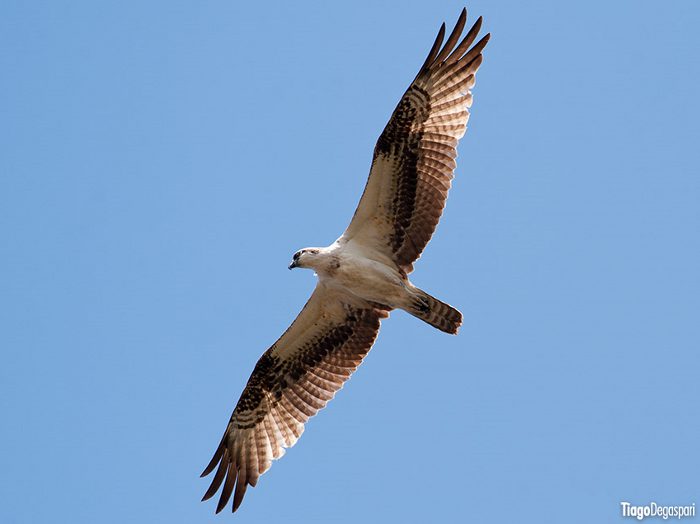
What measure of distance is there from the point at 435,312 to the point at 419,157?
189 centimetres

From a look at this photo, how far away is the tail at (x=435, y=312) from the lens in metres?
10.2

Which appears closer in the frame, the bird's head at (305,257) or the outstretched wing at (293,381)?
the bird's head at (305,257)

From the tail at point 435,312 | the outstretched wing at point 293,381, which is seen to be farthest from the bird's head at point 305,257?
the tail at point 435,312

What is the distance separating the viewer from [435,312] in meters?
10.3

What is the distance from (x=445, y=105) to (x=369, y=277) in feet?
7.61

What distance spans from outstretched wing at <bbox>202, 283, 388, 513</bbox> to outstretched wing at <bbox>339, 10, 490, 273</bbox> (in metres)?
0.96

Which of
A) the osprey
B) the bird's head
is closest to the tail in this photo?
the osprey

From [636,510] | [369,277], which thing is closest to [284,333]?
[369,277]

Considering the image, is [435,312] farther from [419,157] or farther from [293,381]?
[293,381]

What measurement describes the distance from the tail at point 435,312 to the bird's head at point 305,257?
1.30 metres

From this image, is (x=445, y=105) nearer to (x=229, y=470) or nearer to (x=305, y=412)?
(x=305, y=412)

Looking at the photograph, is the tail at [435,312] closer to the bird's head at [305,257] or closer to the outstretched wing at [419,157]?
the outstretched wing at [419,157]

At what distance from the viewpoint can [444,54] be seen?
10570 millimetres

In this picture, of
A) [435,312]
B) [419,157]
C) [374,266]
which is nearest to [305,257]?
[374,266]
